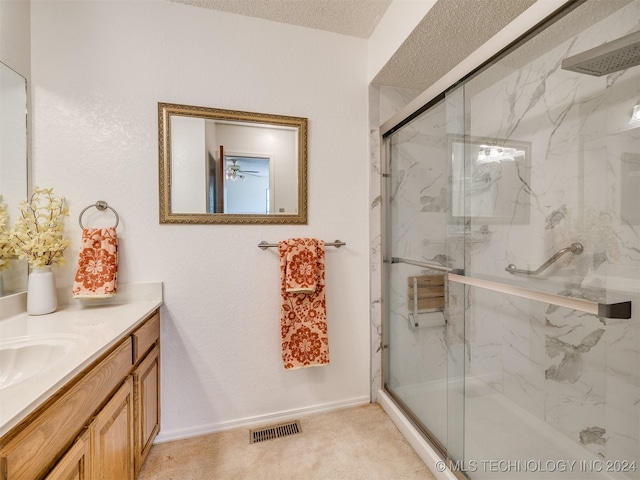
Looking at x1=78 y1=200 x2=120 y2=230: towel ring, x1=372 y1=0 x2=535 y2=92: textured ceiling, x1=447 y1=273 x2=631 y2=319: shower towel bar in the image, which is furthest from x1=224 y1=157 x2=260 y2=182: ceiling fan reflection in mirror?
x1=447 y1=273 x2=631 y2=319: shower towel bar

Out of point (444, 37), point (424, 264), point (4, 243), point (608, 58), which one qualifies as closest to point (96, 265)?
point (4, 243)

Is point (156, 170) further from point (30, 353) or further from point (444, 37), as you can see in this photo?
point (444, 37)

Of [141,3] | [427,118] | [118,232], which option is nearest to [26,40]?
[141,3]

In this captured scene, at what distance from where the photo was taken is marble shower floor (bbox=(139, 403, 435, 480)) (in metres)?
1.38

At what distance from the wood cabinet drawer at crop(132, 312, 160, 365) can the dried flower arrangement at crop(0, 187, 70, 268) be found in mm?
512

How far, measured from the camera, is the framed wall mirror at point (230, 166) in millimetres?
1597

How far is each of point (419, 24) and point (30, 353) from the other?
210cm

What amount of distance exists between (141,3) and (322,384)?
97.7 inches

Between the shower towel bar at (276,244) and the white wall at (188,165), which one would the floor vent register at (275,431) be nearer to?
the shower towel bar at (276,244)

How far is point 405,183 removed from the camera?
180 centimetres

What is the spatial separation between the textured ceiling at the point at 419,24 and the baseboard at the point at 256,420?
2159 millimetres

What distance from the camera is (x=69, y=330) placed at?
3.62 feet

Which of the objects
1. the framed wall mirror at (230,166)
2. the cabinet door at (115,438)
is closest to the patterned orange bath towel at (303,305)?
the framed wall mirror at (230,166)

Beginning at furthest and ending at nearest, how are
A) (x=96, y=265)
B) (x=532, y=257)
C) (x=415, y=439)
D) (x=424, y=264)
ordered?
1. (x=424, y=264)
2. (x=415, y=439)
3. (x=96, y=265)
4. (x=532, y=257)
